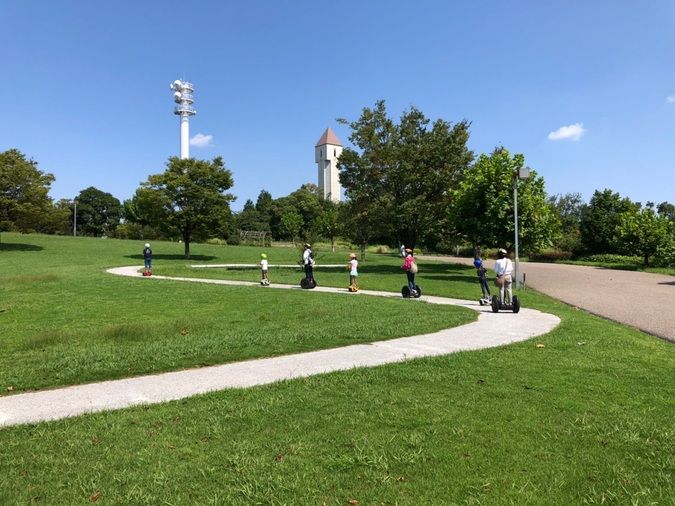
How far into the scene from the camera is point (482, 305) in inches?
585

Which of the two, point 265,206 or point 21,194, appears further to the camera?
point 265,206

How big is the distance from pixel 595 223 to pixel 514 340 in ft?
168

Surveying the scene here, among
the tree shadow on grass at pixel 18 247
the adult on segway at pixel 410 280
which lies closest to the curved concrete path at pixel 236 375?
the adult on segway at pixel 410 280

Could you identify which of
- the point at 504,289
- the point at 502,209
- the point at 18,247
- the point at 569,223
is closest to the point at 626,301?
the point at 504,289

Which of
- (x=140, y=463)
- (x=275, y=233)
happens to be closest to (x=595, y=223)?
(x=140, y=463)

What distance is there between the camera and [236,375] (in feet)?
21.7

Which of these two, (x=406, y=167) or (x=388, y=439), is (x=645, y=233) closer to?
(x=406, y=167)

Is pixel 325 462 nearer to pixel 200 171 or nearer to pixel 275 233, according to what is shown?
pixel 200 171

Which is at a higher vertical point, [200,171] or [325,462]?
[200,171]

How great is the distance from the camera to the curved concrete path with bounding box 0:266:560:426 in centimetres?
532

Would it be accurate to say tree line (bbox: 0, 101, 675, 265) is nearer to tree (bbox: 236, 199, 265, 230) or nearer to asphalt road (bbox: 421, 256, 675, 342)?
asphalt road (bbox: 421, 256, 675, 342)

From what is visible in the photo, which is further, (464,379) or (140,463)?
(464,379)

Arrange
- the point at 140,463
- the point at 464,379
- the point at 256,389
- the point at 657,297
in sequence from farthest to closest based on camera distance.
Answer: the point at 657,297, the point at 464,379, the point at 256,389, the point at 140,463

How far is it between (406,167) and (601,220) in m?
34.7
